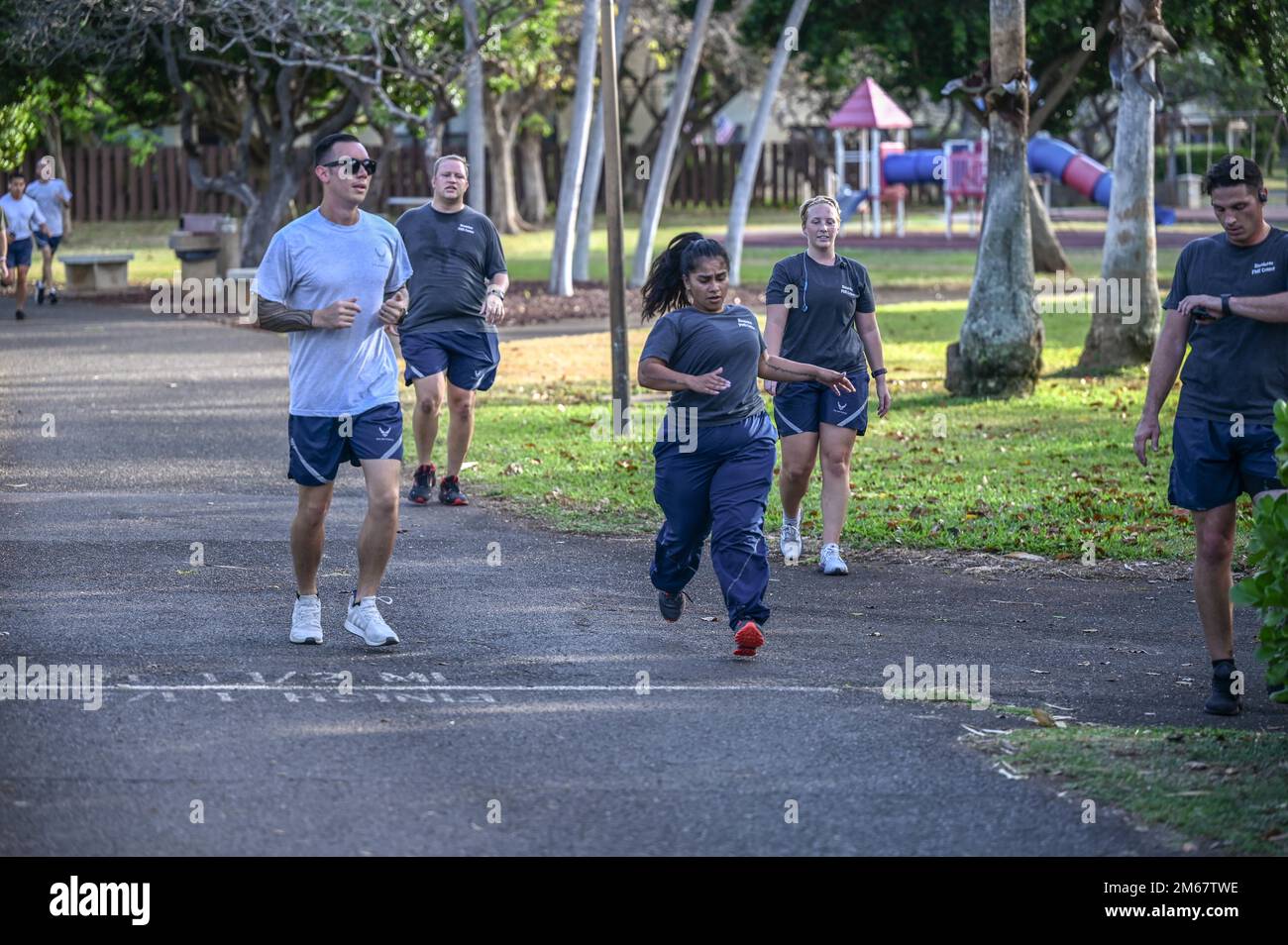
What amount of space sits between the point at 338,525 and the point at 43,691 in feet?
12.6

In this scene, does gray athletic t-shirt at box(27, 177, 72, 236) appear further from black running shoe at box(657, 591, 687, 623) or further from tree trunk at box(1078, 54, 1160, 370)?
black running shoe at box(657, 591, 687, 623)

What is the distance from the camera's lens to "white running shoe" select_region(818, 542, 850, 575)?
30.6ft

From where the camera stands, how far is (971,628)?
27.2ft

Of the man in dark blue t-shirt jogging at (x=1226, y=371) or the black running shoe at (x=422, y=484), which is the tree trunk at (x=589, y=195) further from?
the man in dark blue t-shirt jogging at (x=1226, y=371)

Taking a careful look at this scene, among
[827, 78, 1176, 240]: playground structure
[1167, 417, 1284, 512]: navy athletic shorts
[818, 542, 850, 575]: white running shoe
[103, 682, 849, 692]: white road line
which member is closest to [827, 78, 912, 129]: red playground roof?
[827, 78, 1176, 240]: playground structure

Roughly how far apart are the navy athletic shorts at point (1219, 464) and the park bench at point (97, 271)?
74.9ft

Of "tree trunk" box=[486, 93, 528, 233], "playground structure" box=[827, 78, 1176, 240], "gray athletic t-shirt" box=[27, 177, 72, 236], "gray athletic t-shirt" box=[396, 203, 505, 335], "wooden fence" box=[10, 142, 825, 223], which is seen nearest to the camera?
"gray athletic t-shirt" box=[396, 203, 505, 335]

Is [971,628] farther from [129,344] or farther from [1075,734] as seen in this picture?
[129,344]

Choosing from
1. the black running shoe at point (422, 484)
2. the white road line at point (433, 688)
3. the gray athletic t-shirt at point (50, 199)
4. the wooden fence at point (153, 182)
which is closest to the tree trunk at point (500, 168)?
the wooden fence at point (153, 182)

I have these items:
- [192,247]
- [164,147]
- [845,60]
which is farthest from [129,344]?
[164,147]

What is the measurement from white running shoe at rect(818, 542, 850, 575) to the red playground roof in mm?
31786

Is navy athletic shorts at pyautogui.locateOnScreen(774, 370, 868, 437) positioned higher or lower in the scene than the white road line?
higher

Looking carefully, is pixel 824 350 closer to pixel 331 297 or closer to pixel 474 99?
pixel 331 297

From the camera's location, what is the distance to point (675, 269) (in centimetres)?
754
